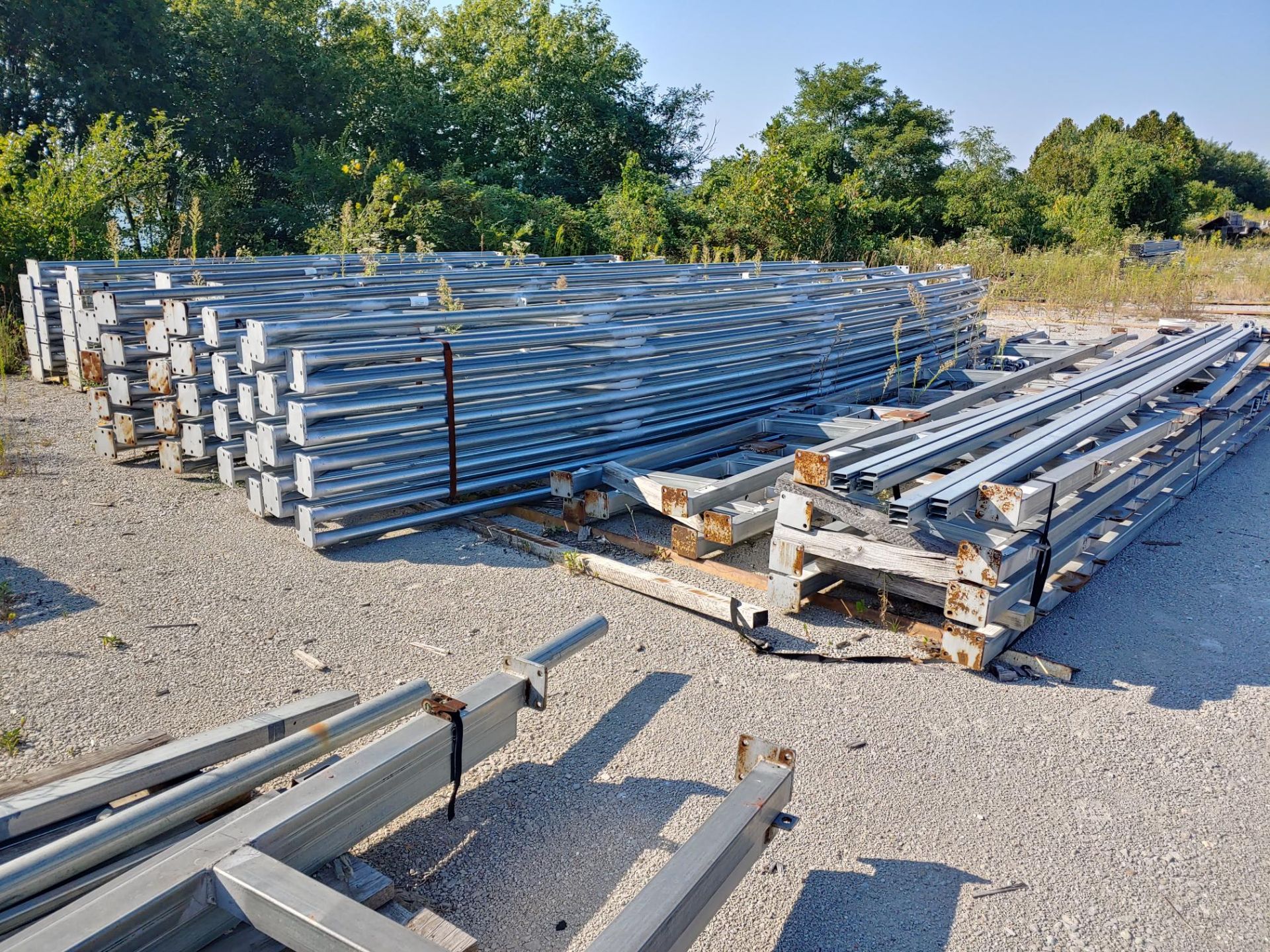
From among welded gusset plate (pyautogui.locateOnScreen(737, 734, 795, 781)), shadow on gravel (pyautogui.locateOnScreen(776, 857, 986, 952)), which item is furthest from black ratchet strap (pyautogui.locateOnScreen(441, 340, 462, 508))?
shadow on gravel (pyautogui.locateOnScreen(776, 857, 986, 952))

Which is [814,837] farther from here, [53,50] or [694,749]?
[53,50]

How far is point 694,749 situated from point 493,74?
72.1 ft

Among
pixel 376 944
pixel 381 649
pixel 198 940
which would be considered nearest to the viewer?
pixel 376 944

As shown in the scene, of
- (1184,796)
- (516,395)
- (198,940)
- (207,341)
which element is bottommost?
(1184,796)

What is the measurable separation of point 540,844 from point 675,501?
241cm

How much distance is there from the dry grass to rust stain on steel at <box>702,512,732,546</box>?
43.4ft

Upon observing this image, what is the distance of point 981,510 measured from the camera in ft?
12.9

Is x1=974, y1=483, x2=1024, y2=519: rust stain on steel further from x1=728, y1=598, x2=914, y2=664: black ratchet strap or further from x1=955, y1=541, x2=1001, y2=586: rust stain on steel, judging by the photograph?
x1=728, y1=598, x2=914, y2=664: black ratchet strap

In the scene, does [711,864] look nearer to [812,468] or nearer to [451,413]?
[812,468]

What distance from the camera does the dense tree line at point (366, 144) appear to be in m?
13.8

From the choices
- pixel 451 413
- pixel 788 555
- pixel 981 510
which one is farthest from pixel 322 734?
pixel 451 413

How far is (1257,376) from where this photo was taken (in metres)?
9.48

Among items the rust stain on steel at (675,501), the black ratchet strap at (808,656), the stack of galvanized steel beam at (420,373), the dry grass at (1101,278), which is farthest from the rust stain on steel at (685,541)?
the dry grass at (1101,278)

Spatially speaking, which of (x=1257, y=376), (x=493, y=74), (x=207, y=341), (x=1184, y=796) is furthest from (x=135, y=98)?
(x=1184, y=796)
